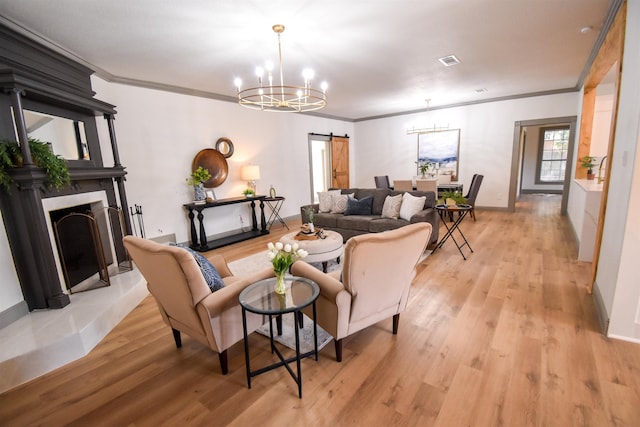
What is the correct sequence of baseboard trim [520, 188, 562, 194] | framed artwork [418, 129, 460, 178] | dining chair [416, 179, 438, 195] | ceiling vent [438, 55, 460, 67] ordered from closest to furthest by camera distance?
ceiling vent [438, 55, 460, 67]
dining chair [416, 179, 438, 195]
framed artwork [418, 129, 460, 178]
baseboard trim [520, 188, 562, 194]

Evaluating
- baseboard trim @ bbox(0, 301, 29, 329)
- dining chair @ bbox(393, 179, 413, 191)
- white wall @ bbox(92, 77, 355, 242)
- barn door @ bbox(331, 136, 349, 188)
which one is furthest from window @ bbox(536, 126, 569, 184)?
baseboard trim @ bbox(0, 301, 29, 329)

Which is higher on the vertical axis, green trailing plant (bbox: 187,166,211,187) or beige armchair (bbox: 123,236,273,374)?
green trailing plant (bbox: 187,166,211,187)

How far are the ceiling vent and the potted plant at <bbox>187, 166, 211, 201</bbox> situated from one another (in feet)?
12.7

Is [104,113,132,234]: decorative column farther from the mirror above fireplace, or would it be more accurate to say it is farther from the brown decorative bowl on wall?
the brown decorative bowl on wall

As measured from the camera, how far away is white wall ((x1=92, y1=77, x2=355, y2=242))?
4117 millimetres

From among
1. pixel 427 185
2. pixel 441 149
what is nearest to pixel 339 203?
pixel 427 185

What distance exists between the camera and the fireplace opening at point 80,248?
279cm

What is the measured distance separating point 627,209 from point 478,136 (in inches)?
220

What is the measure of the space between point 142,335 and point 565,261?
15.8ft

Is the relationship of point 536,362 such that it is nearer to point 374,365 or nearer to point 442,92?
point 374,365

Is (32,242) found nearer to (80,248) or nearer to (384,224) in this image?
(80,248)

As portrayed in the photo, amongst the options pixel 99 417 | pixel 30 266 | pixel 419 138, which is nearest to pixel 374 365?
pixel 99 417

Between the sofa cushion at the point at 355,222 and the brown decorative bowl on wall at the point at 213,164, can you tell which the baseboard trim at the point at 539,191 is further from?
the brown decorative bowl on wall at the point at 213,164

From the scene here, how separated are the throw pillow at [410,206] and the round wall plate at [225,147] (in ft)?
10.7
